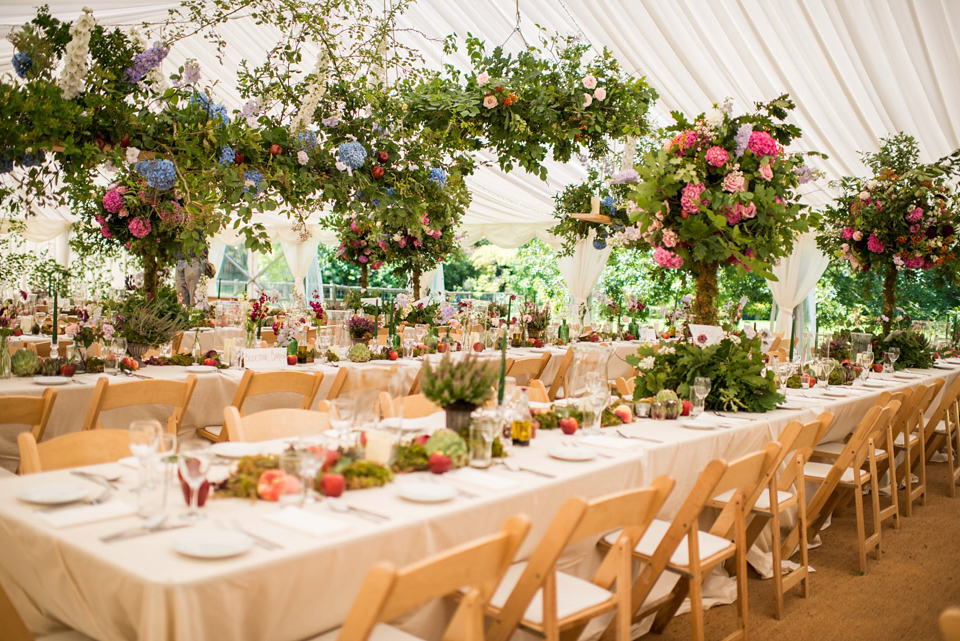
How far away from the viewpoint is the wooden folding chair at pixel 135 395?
12.1 ft

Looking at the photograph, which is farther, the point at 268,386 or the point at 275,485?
the point at 268,386

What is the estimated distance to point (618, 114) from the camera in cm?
529

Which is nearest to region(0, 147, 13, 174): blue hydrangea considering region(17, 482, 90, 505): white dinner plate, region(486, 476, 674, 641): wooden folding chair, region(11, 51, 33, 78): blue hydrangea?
region(11, 51, 33, 78): blue hydrangea

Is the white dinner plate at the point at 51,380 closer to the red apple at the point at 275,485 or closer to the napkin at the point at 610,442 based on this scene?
the red apple at the point at 275,485

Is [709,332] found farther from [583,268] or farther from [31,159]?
[583,268]

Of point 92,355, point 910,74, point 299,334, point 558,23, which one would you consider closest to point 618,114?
point 558,23

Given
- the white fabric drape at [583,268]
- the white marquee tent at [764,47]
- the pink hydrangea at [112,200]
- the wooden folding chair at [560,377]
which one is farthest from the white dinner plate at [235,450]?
the white fabric drape at [583,268]

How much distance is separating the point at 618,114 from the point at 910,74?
2.28m

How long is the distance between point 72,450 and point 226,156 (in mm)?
1886

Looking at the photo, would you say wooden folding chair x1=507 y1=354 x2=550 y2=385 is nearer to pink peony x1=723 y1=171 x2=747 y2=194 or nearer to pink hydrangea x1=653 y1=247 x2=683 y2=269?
pink hydrangea x1=653 y1=247 x2=683 y2=269

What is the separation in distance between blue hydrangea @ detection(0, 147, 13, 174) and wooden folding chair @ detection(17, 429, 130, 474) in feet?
4.79

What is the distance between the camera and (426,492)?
2.18 m

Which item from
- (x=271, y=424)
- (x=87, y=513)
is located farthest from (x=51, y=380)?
(x=87, y=513)

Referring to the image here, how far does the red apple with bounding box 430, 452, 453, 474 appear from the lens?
2.43 metres
